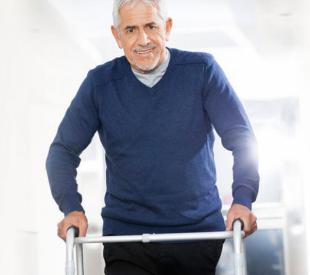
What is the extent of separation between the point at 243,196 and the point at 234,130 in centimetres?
18

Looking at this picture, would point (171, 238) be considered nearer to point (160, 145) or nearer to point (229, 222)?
point (229, 222)

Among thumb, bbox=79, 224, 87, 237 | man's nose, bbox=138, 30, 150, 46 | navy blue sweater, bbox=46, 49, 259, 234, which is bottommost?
thumb, bbox=79, 224, 87, 237

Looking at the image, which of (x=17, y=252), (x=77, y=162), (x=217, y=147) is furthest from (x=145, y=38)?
(x=217, y=147)

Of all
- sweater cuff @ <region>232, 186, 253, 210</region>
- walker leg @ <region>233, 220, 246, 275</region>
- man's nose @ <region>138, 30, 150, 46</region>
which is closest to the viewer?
walker leg @ <region>233, 220, 246, 275</region>

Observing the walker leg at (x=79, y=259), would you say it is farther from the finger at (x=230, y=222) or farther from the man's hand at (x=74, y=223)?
the finger at (x=230, y=222)

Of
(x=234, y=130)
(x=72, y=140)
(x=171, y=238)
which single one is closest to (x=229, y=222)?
(x=171, y=238)

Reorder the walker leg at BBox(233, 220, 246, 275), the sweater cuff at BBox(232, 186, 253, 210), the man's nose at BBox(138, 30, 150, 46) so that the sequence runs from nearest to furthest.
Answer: the walker leg at BBox(233, 220, 246, 275) → the sweater cuff at BBox(232, 186, 253, 210) → the man's nose at BBox(138, 30, 150, 46)

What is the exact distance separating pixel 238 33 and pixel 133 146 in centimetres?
466

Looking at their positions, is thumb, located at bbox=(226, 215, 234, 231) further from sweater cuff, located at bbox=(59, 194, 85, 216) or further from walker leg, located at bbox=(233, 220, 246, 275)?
sweater cuff, located at bbox=(59, 194, 85, 216)

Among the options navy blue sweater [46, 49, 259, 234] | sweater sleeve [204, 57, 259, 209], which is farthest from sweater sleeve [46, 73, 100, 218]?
sweater sleeve [204, 57, 259, 209]

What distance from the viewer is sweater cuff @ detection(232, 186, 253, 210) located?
189 centimetres

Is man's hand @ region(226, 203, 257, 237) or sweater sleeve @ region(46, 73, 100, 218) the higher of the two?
sweater sleeve @ region(46, 73, 100, 218)

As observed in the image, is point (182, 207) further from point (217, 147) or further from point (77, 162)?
point (217, 147)

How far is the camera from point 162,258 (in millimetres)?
1960
